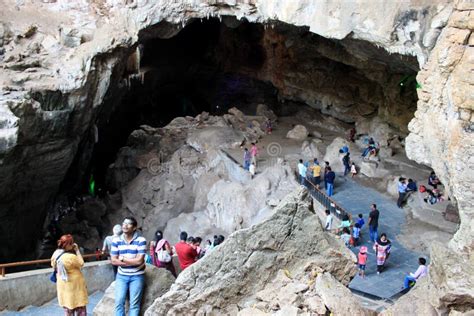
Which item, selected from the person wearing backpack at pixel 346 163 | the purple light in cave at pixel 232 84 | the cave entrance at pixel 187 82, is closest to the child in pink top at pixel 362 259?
the person wearing backpack at pixel 346 163

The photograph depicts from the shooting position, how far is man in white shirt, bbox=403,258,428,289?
10.8 metres

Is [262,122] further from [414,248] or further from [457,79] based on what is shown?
[457,79]

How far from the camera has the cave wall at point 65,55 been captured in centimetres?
1454

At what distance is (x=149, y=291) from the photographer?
7.35 m

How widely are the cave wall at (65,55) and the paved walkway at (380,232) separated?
15.4ft

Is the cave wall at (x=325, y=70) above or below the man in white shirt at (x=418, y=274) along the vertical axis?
above

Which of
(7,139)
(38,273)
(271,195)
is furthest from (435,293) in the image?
(7,139)

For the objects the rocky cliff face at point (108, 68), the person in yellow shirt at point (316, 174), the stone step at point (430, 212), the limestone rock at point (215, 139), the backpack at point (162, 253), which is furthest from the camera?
the limestone rock at point (215, 139)

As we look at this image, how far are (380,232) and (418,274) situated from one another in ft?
12.3

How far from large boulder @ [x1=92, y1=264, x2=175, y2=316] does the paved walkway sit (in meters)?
5.62

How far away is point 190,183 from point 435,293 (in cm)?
1416

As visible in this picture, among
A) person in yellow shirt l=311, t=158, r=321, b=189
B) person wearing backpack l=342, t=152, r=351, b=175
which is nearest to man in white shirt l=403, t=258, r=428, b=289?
person in yellow shirt l=311, t=158, r=321, b=189

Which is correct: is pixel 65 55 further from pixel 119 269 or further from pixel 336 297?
pixel 336 297

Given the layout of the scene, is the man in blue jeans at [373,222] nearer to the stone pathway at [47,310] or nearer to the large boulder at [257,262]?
the large boulder at [257,262]
